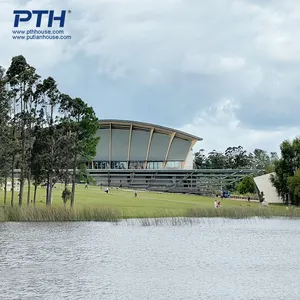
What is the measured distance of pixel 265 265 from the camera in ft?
97.7

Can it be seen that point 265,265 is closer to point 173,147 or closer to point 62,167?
point 62,167

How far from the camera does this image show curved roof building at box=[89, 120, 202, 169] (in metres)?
159

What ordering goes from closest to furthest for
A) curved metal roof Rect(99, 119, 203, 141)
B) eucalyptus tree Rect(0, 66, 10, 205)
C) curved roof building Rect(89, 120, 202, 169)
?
eucalyptus tree Rect(0, 66, 10, 205) < curved metal roof Rect(99, 119, 203, 141) < curved roof building Rect(89, 120, 202, 169)

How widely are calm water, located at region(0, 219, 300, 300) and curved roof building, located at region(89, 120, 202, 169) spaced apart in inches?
4365

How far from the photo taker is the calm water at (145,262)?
23016 millimetres

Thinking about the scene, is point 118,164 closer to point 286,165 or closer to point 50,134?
point 286,165

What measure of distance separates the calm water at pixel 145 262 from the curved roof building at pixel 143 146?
110872mm

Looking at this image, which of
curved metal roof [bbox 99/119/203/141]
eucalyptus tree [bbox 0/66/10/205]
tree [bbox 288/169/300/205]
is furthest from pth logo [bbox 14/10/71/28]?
curved metal roof [bbox 99/119/203/141]

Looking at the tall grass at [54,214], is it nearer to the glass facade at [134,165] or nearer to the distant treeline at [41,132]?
the distant treeline at [41,132]

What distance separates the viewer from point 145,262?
3031cm

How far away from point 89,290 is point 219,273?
6.46 metres

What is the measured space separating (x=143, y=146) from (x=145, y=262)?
131m

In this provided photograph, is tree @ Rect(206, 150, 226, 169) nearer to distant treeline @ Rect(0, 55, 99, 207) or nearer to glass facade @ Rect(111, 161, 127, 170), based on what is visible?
glass facade @ Rect(111, 161, 127, 170)

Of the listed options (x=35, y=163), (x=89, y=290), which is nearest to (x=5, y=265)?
(x=89, y=290)
